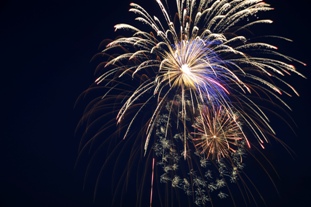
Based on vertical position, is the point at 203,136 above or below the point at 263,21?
below

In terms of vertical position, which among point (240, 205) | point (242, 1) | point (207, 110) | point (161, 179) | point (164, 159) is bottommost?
point (161, 179)

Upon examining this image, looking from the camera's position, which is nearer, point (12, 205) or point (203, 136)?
point (203, 136)

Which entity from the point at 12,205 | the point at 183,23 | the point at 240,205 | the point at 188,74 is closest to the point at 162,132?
the point at 188,74

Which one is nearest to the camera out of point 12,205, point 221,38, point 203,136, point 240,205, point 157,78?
point 221,38

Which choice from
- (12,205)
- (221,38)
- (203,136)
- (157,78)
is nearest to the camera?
(221,38)

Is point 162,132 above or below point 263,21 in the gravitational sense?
below

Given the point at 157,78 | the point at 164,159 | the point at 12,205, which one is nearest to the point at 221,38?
the point at 157,78

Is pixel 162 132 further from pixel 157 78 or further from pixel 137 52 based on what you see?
pixel 137 52

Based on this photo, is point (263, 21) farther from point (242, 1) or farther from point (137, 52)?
point (137, 52)

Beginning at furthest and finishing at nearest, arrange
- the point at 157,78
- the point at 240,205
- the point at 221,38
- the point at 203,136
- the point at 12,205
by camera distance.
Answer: the point at 240,205 → the point at 12,205 → the point at 203,136 → the point at 157,78 → the point at 221,38
